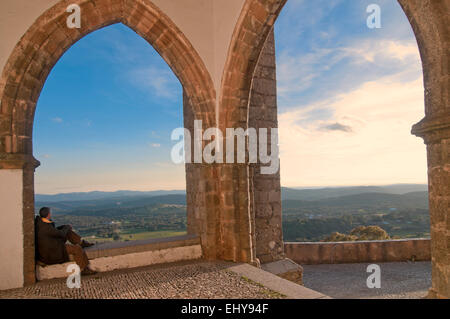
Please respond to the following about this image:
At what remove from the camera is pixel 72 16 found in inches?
140

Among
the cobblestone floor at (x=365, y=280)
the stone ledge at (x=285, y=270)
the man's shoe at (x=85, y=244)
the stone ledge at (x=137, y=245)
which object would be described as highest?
the man's shoe at (x=85, y=244)

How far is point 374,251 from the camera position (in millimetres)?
6566

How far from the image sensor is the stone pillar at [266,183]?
15.9ft

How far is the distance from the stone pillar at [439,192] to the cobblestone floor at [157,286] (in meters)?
1.19

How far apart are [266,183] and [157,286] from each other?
230 cm

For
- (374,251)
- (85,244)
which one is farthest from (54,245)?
(374,251)

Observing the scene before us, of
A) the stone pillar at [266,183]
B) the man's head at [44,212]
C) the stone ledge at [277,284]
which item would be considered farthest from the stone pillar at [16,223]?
the stone pillar at [266,183]

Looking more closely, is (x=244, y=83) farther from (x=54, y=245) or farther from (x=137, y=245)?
(x=54, y=245)

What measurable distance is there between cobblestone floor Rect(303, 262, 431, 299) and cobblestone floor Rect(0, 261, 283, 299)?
2377 millimetres

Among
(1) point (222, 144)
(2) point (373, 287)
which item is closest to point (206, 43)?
(1) point (222, 144)

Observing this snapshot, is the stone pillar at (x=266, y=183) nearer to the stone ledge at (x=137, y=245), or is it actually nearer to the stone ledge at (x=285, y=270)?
the stone ledge at (x=285, y=270)

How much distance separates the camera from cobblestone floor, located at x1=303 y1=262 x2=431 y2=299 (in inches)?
192

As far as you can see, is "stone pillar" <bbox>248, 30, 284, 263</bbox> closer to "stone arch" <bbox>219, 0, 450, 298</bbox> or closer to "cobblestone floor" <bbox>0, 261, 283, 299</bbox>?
"cobblestone floor" <bbox>0, 261, 283, 299</bbox>

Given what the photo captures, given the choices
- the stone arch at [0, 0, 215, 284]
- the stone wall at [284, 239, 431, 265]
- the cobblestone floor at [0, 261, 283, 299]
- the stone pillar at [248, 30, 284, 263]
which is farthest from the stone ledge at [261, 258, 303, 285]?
the stone arch at [0, 0, 215, 284]
